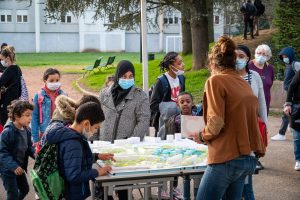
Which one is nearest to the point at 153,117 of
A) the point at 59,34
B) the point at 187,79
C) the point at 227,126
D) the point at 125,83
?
the point at 125,83

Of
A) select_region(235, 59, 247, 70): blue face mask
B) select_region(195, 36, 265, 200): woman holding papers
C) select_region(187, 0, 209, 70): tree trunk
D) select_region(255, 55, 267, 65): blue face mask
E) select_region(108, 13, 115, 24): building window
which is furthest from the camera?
select_region(108, 13, 115, 24): building window

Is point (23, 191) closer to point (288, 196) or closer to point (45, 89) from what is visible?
point (45, 89)

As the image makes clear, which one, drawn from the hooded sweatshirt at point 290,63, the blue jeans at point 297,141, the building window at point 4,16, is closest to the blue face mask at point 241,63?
the blue jeans at point 297,141

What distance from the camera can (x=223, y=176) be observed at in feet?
15.2

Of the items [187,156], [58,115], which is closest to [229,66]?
[187,156]

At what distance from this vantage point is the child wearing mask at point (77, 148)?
4770 millimetres

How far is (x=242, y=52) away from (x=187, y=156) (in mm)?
1357

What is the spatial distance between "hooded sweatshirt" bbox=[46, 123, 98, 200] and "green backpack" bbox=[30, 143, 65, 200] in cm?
4

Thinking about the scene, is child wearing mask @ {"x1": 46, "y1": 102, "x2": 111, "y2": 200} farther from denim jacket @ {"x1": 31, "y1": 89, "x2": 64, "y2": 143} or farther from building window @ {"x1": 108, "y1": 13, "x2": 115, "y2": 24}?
building window @ {"x1": 108, "y1": 13, "x2": 115, "y2": 24}

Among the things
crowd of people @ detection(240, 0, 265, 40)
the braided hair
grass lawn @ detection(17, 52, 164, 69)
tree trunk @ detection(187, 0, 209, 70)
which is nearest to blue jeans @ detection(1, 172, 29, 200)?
the braided hair

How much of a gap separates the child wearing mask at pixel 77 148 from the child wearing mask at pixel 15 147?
5.28 ft

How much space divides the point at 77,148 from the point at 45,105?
2.93m

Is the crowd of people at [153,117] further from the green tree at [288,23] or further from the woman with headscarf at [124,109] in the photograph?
the green tree at [288,23]

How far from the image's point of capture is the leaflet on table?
6.29 meters
